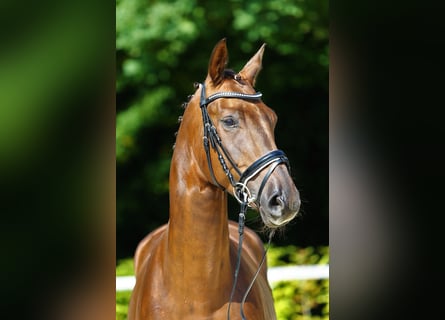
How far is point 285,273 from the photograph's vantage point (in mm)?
4727

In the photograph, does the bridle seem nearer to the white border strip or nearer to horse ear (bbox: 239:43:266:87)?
horse ear (bbox: 239:43:266:87)

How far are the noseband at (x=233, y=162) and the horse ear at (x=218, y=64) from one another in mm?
76

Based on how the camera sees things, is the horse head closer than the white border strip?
Yes

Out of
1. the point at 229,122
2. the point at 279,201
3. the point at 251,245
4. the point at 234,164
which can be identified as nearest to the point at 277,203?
the point at 279,201

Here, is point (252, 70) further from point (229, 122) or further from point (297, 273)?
point (297, 273)

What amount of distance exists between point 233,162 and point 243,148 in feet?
0.24

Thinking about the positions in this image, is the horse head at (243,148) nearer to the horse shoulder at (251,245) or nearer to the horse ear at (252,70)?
the horse ear at (252,70)

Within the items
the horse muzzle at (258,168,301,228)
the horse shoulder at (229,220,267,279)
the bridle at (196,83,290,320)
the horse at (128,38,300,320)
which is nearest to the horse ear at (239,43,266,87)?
the horse at (128,38,300,320)

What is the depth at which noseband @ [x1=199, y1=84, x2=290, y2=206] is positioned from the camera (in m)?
2.43

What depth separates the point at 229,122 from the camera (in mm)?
2545

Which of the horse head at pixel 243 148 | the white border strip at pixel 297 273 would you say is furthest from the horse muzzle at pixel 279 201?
the white border strip at pixel 297 273
